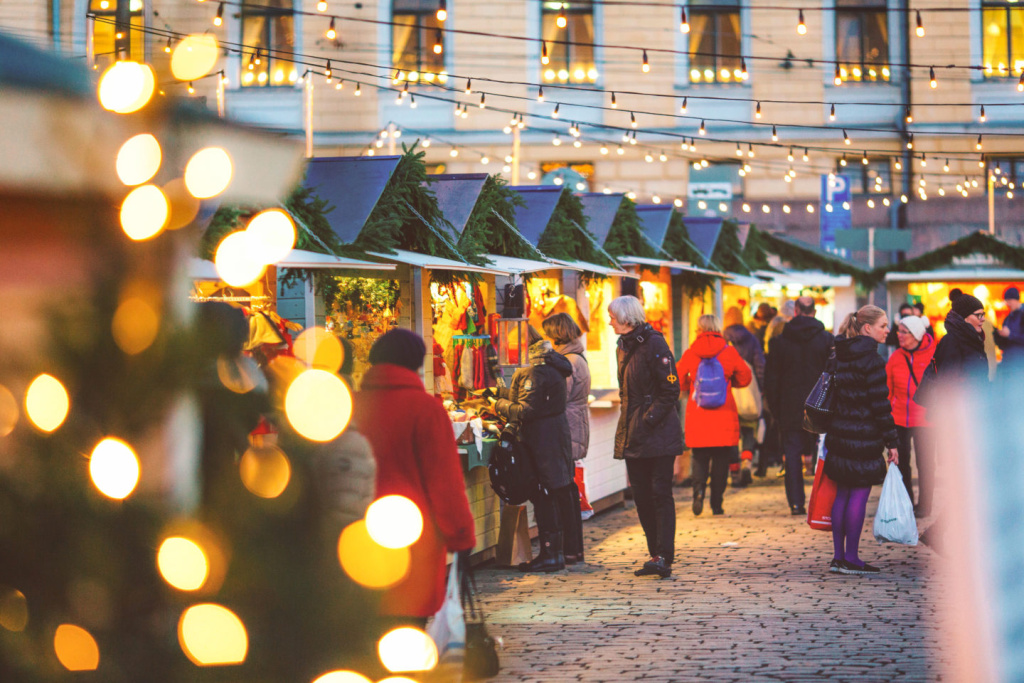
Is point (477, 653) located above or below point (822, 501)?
below

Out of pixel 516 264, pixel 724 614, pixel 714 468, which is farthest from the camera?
pixel 714 468

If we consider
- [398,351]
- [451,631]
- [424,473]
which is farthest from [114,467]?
[451,631]

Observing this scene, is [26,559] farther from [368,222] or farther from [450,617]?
[368,222]

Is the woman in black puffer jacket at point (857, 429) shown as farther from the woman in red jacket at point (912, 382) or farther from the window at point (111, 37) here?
the window at point (111, 37)

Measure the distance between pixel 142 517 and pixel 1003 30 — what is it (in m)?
27.4

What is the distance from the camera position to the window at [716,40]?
88.7 ft

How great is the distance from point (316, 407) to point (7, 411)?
74cm

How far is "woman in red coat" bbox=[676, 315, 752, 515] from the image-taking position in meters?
11.2

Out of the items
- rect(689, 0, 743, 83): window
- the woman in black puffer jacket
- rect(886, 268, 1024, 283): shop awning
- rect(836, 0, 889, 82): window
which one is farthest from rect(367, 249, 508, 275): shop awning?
rect(836, 0, 889, 82): window

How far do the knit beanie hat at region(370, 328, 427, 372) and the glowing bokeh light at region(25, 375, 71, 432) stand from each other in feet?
8.12

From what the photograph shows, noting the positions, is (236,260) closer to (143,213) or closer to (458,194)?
(143,213)

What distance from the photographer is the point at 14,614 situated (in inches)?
95.5

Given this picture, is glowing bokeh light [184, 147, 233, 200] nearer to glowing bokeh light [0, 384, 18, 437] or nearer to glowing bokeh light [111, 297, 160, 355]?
glowing bokeh light [111, 297, 160, 355]

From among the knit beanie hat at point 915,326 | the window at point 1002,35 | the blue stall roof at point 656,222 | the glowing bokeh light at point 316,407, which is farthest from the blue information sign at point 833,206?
the glowing bokeh light at point 316,407
